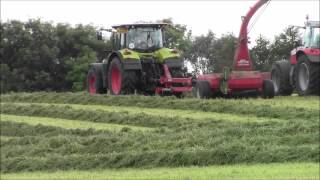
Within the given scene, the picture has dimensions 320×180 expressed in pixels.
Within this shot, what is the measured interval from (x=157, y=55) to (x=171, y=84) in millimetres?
1588

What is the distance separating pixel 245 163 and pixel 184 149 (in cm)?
136

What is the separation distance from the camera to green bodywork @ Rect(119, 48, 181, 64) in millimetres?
23281

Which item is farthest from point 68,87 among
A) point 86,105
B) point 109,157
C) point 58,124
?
point 109,157

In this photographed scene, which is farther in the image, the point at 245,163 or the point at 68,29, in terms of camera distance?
the point at 68,29

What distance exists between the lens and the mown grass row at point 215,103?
16.4 m

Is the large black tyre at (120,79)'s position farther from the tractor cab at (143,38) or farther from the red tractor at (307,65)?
the red tractor at (307,65)

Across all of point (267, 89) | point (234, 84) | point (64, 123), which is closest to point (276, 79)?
point (267, 89)

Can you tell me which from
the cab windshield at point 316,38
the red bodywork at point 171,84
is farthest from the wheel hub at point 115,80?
the cab windshield at point 316,38

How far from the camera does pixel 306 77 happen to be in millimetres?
22750

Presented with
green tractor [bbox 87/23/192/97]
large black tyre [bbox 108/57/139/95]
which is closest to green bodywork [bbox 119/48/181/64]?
green tractor [bbox 87/23/192/97]

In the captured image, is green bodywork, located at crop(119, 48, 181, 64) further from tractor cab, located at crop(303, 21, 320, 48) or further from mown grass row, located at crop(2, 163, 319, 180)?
mown grass row, located at crop(2, 163, 319, 180)

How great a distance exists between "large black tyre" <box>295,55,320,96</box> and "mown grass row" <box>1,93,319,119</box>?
4.51ft

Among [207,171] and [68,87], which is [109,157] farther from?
[68,87]

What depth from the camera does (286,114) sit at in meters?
16.0
